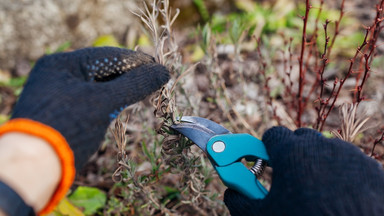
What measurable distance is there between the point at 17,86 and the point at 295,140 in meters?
2.83

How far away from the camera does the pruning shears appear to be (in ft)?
4.04

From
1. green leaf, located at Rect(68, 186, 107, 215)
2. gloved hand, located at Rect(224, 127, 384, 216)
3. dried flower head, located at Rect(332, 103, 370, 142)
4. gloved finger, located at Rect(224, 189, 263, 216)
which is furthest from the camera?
green leaf, located at Rect(68, 186, 107, 215)

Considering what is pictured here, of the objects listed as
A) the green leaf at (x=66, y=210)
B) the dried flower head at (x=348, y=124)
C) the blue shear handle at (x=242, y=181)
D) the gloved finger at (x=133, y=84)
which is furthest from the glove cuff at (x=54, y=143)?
the dried flower head at (x=348, y=124)

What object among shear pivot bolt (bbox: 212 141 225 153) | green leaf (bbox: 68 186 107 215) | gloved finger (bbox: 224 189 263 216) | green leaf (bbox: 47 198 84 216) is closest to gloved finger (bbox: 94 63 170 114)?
shear pivot bolt (bbox: 212 141 225 153)

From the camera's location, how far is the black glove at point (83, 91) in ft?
3.37

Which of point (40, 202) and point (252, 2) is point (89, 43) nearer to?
point (252, 2)

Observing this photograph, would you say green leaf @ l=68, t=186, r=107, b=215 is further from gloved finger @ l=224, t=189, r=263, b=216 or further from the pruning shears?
gloved finger @ l=224, t=189, r=263, b=216

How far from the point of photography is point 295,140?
3.92ft

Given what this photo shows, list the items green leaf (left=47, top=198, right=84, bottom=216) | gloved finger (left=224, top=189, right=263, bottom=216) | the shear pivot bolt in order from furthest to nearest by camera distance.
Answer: green leaf (left=47, top=198, right=84, bottom=216)
the shear pivot bolt
gloved finger (left=224, top=189, right=263, bottom=216)

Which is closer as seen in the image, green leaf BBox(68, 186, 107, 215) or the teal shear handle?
the teal shear handle

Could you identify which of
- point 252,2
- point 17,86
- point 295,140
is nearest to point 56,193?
point 295,140

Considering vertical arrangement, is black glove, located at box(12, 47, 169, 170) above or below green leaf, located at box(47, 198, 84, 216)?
above

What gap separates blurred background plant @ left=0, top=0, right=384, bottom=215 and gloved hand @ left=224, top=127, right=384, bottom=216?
0.38 m

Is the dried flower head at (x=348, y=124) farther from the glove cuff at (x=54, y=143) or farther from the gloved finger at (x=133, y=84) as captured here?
the glove cuff at (x=54, y=143)
